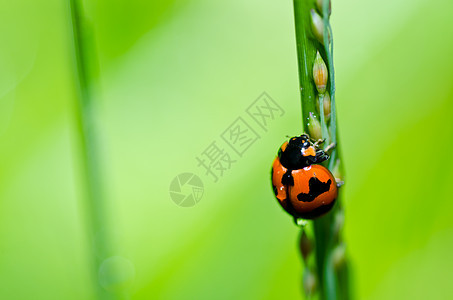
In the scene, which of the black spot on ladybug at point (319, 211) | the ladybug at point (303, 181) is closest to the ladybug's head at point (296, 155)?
the ladybug at point (303, 181)

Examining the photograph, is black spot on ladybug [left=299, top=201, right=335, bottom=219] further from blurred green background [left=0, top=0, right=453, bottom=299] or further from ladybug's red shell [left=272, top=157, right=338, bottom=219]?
blurred green background [left=0, top=0, right=453, bottom=299]

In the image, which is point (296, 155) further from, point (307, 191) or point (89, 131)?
point (89, 131)

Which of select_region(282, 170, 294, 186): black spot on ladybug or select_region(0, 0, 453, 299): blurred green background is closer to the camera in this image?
select_region(282, 170, 294, 186): black spot on ladybug

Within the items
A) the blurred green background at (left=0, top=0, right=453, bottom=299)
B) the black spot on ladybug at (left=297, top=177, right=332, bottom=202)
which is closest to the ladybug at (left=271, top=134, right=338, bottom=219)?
the black spot on ladybug at (left=297, top=177, right=332, bottom=202)

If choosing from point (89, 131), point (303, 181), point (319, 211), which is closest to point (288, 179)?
point (303, 181)

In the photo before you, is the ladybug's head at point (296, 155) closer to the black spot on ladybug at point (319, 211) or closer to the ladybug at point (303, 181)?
the ladybug at point (303, 181)

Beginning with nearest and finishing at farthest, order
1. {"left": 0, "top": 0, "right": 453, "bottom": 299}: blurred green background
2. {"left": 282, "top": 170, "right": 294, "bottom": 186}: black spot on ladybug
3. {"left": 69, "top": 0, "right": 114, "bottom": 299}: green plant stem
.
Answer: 1. {"left": 69, "top": 0, "right": 114, "bottom": 299}: green plant stem
2. {"left": 282, "top": 170, "right": 294, "bottom": 186}: black spot on ladybug
3. {"left": 0, "top": 0, "right": 453, "bottom": 299}: blurred green background
